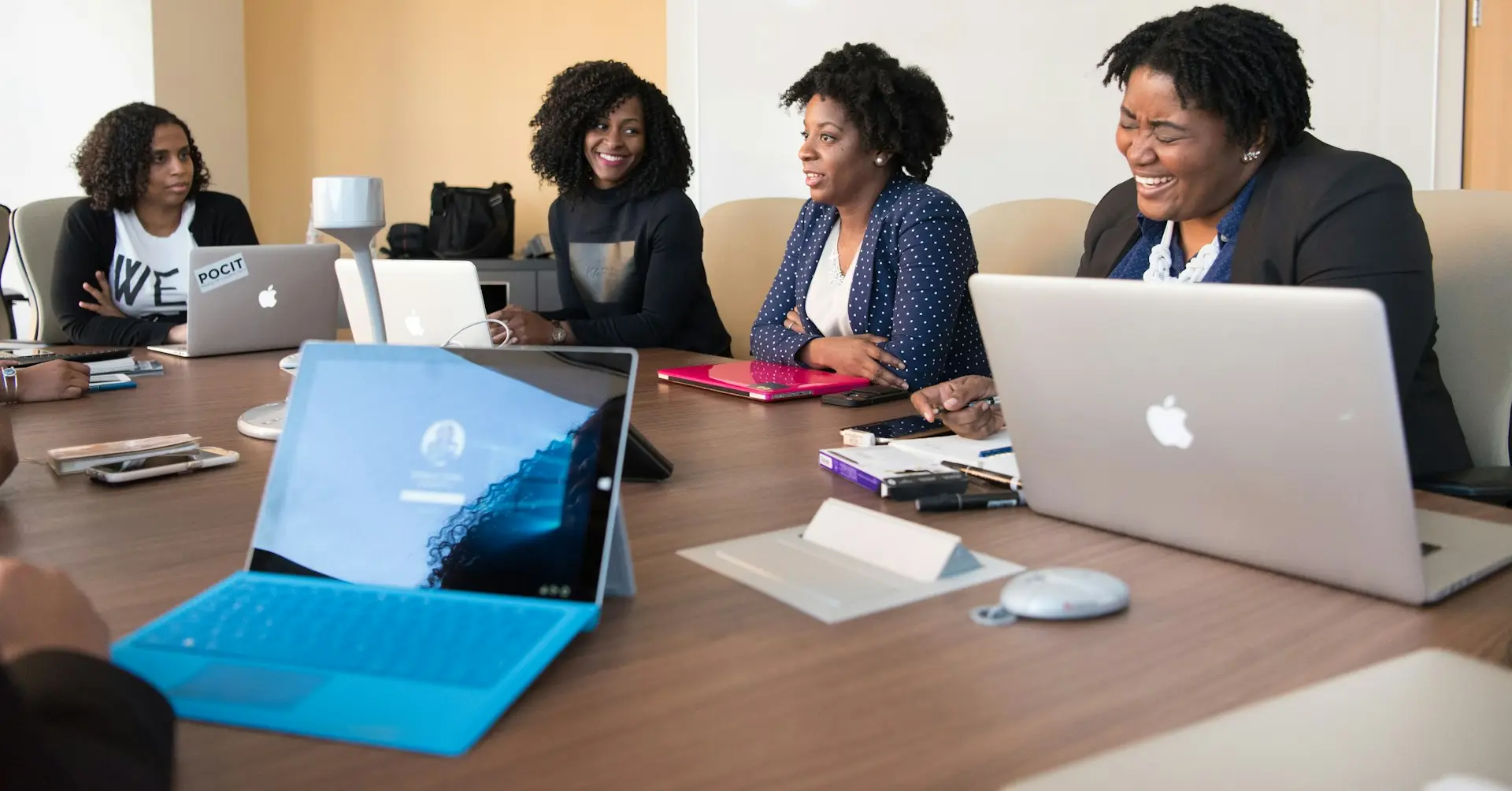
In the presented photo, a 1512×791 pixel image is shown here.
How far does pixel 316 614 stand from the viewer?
0.84 m

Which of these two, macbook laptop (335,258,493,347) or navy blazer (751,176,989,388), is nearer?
macbook laptop (335,258,493,347)

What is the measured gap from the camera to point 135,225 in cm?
317

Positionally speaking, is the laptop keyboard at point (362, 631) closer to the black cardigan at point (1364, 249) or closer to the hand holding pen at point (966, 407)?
the hand holding pen at point (966, 407)

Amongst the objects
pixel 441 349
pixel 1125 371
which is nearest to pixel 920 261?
pixel 1125 371

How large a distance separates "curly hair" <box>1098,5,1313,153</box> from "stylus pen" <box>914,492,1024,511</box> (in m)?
0.79

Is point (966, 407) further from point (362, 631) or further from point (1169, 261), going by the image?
point (362, 631)

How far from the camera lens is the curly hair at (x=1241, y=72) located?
166cm

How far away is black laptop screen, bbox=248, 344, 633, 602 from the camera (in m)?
0.86

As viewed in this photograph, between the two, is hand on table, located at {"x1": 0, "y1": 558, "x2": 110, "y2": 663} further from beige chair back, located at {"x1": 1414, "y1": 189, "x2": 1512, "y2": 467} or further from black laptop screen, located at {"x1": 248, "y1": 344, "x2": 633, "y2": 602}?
beige chair back, located at {"x1": 1414, "y1": 189, "x2": 1512, "y2": 467}

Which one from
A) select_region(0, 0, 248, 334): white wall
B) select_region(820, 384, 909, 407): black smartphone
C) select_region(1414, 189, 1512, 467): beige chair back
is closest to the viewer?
select_region(1414, 189, 1512, 467): beige chair back

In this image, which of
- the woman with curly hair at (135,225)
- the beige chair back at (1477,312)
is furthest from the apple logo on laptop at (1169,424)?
the woman with curly hair at (135,225)

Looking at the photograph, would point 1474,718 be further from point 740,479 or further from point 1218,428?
point 740,479

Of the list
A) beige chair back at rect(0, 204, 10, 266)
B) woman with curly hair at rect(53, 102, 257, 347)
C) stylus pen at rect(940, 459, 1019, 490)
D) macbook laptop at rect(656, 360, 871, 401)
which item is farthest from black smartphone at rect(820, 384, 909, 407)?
beige chair back at rect(0, 204, 10, 266)

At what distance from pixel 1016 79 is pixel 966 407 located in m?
2.16
